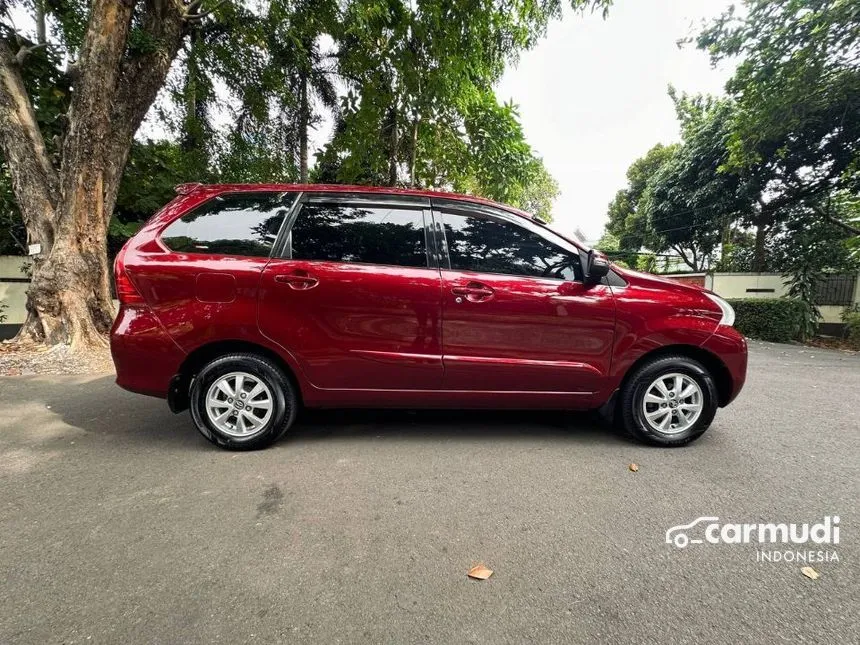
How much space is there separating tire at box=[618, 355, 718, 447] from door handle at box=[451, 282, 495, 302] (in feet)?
3.91

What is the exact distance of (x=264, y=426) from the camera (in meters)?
2.58

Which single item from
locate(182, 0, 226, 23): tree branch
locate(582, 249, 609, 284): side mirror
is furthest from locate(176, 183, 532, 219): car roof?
locate(182, 0, 226, 23): tree branch

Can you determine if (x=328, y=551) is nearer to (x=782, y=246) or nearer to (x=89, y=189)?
(x=89, y=189)

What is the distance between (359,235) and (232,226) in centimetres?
82

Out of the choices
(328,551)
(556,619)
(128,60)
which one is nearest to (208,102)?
(128,60)

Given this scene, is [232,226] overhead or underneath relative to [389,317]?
overhead

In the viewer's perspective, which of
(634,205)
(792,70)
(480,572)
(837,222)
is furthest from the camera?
(634,205)

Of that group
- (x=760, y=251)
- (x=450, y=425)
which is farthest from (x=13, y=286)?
(x=760, y=251)

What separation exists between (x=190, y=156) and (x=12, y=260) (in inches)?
173

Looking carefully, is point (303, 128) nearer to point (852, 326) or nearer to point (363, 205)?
point (363, 205)

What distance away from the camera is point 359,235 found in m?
2.65

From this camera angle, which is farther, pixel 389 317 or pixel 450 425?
pixel 450 425

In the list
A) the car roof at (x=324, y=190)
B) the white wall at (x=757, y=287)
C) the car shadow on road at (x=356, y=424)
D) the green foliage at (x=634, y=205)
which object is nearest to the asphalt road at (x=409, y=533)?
the car shadow on road at (x=356, y=424)

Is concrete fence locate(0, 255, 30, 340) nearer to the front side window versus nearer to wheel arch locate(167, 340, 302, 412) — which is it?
wheel arch locate(167, 340, 302, 412)
